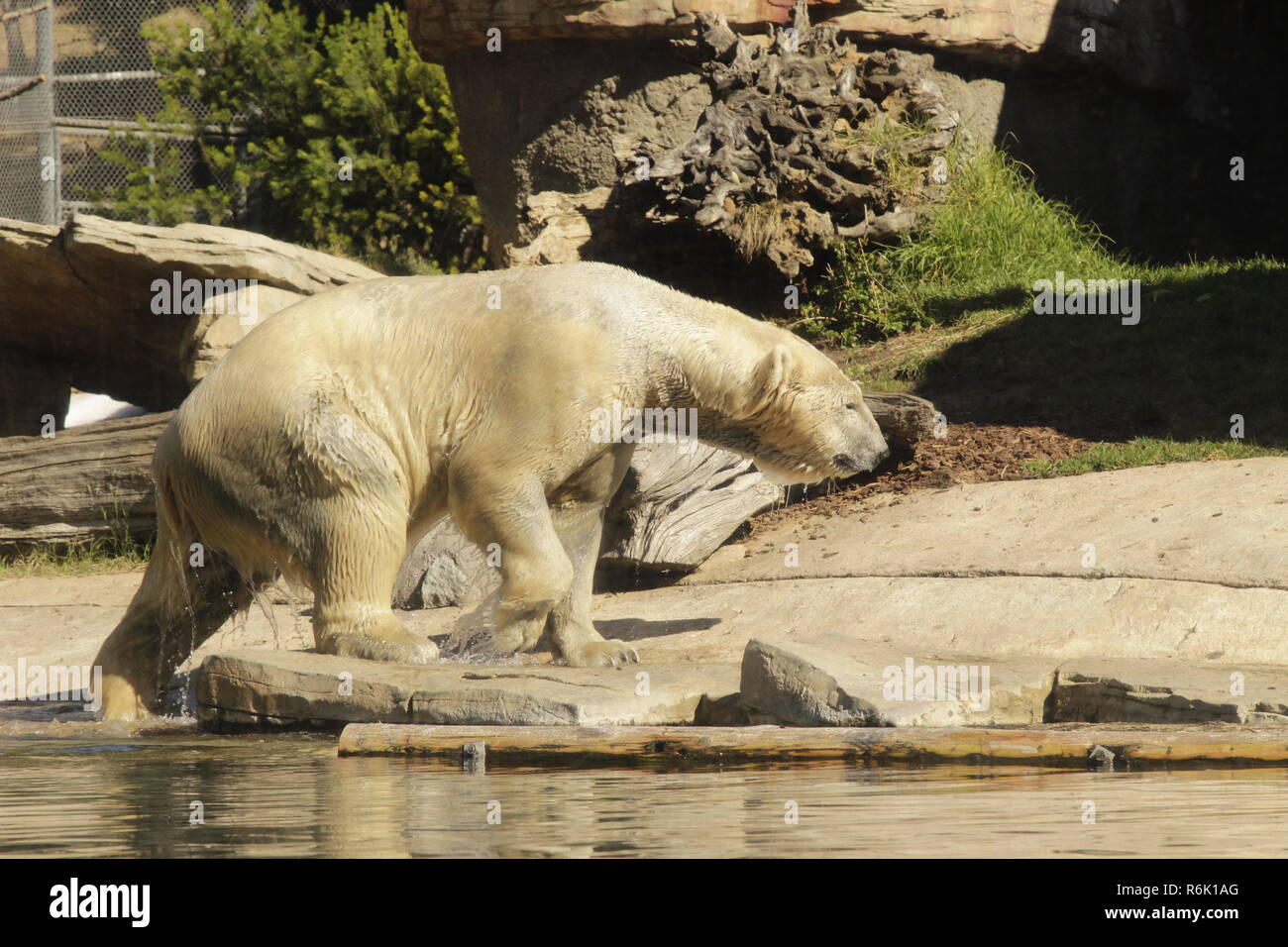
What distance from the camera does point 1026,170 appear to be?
49.9 feet

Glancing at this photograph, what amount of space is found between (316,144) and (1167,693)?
12.1 meters

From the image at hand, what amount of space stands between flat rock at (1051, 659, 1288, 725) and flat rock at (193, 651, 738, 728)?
4.60ft

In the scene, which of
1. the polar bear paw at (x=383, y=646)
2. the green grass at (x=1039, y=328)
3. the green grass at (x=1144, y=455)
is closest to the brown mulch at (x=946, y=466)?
the green grass at (x=1144, y=455)

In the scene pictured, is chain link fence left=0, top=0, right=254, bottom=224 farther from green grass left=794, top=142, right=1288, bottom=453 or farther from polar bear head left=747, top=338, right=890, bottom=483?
polar bear head left=747, top=338, right=890, bottom=483

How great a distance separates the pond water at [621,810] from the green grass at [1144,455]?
5282 mm

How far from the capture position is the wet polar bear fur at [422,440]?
265 inches

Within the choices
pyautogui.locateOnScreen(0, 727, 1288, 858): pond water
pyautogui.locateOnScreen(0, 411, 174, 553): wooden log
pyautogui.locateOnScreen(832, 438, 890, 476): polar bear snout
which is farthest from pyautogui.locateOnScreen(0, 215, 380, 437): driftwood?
pyautogui.locateOnScreen(0, 727, 1288, 858): pond water

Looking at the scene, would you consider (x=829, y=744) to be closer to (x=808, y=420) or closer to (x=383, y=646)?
(x=383, y=646)

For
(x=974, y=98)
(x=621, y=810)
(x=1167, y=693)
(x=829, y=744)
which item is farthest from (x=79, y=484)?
(x=974, y=98)

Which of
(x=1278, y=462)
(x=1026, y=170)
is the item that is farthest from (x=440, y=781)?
(x=1026, y=170)

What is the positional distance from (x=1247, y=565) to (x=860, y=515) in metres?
2.72

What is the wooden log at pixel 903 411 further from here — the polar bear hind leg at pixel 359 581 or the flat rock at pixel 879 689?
the polar bear hind leg at pixel 359 581

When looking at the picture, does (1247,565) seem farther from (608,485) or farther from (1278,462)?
(608,485)

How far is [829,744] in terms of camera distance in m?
5.09
